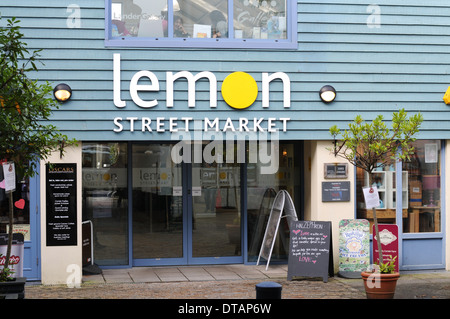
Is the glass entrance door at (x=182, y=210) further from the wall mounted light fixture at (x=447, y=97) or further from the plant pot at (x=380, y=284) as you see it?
the wall mounted light fixture at (x=447, y=97)

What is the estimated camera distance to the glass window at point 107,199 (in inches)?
415

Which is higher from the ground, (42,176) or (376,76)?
(376,76)

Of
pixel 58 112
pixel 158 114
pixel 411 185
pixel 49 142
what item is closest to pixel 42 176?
pixel 58 112

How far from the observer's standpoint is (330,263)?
9773 mm

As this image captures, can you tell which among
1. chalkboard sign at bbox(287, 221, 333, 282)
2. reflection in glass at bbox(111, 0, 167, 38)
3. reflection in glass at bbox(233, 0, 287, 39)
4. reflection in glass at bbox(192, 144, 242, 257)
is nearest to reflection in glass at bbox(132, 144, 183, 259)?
reflection in glass at bbox(192, 144, 242, 257)

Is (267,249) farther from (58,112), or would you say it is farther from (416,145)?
(58,112)

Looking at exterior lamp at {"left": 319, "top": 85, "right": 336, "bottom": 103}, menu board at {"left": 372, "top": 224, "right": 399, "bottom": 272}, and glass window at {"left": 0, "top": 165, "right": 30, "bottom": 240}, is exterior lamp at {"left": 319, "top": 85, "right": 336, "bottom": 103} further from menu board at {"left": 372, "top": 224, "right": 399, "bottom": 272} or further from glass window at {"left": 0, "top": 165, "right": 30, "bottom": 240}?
glass window at {"left": 0, "top": 165, "right": 30, "bottom": 240}

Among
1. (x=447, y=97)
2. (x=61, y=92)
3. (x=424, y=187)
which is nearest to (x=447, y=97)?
(x=447, y=97)

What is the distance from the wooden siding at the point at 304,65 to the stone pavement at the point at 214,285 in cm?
225

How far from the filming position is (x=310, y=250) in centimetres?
962

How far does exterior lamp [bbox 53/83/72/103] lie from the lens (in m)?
9.35

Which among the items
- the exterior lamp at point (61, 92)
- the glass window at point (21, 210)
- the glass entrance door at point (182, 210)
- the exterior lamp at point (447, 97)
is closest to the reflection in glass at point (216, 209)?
the glass entrance door at point (182, 210)

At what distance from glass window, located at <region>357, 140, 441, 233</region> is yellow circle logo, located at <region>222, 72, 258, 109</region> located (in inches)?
96.7
